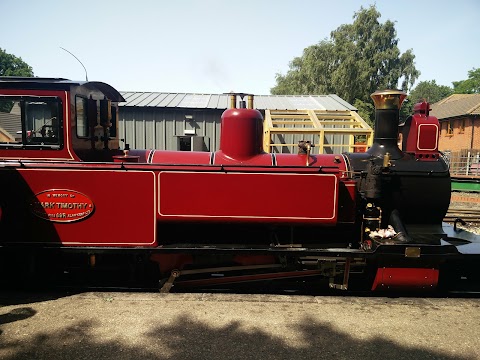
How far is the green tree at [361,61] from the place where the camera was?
36.3 metres

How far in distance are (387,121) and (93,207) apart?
438cm

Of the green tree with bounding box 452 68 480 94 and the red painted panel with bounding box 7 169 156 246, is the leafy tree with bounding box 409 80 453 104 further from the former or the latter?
Result: the red painted panel with bounding box 7 169 156 246

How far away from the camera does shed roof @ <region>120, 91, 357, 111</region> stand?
17.9 m

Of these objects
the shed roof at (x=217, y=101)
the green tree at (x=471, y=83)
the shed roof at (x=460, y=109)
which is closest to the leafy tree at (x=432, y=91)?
the green tree at (x=471, y=83)

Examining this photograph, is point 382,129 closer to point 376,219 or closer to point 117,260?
point 376,219

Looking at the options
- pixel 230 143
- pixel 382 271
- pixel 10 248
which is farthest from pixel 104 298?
pixel 382 271

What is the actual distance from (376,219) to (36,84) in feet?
16.1

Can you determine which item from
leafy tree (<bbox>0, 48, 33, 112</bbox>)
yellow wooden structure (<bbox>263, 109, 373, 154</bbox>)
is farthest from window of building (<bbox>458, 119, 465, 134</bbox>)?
leafy tree (<bbox>0, 48, 33, 112</bbox>)

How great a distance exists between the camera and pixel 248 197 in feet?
15.0

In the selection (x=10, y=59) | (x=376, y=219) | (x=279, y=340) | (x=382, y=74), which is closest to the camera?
(x=279, y=340)

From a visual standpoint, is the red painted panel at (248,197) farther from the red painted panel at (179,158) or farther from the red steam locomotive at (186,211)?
the red painted panel at (179,158)

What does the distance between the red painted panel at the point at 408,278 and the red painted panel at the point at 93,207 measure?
3134mm

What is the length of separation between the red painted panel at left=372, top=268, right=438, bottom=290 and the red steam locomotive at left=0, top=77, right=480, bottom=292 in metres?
0.01

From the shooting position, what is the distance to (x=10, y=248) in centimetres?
455
